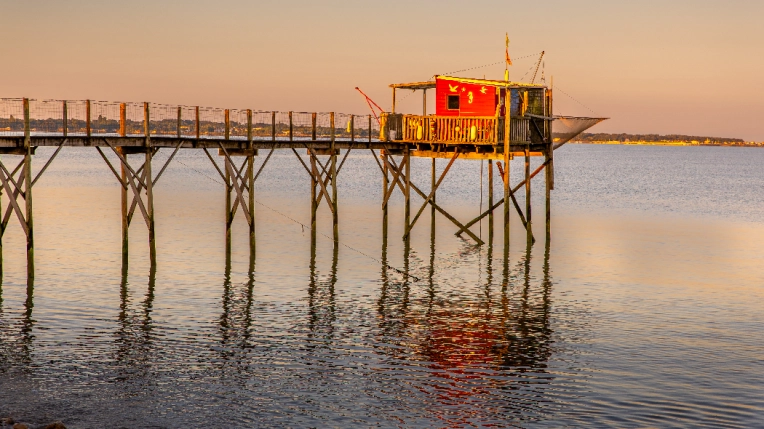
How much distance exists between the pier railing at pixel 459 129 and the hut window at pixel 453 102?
1.10m

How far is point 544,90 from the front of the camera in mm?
39156

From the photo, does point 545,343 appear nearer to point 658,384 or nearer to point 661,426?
point 658,384

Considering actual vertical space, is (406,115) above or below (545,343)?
above

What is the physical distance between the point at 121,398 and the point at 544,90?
26027 mm

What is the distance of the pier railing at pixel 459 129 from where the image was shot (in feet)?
123

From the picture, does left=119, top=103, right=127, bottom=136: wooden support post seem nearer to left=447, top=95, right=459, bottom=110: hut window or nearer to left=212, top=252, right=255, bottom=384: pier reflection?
left=212, top=252, right=255, bottom=384: pier reflection

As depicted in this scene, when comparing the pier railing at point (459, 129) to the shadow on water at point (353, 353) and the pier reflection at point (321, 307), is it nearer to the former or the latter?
the pier reflection at point (321, 307)

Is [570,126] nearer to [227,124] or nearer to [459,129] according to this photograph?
[459,129]

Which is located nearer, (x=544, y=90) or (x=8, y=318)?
(x=8, y=318)

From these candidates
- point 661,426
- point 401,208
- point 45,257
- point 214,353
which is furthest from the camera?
point 401,208

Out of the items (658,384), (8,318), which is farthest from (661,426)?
(8,318)

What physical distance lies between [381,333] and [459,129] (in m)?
16.1

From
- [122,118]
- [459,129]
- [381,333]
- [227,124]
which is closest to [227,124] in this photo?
[227,124]

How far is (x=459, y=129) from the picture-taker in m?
38.1
